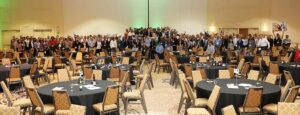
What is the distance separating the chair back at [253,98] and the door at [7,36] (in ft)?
67.0

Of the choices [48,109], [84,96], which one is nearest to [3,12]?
[48,109]

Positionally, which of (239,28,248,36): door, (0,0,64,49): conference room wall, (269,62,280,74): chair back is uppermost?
(0,0,64,49): conference room wall

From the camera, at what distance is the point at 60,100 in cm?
696

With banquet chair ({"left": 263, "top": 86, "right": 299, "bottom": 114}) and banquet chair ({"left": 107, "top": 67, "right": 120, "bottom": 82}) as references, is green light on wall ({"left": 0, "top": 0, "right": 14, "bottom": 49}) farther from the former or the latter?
banquet chair ({"left": 263, "top": 86, "right": 299, "bottom": 114})

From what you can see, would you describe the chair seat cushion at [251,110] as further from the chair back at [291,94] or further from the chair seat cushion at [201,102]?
the chair seat cushion at [201,102]

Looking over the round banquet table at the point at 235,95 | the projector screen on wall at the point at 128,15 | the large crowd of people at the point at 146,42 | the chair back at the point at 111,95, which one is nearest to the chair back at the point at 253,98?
the round banquet table at the point at 235,95

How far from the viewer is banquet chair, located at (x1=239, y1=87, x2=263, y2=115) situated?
22.8ft

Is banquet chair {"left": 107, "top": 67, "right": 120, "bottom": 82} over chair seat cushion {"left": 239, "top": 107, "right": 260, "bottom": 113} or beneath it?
over

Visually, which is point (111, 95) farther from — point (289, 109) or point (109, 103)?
point (289, 109)

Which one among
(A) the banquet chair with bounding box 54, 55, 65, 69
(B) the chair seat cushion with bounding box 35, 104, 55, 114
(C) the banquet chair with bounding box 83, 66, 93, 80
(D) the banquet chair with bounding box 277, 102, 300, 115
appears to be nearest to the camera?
(D) the banquet chair with bounding box 277, 102, 300, 115

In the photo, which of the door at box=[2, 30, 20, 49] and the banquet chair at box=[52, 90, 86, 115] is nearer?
the banquet chair at box=[52, 90, 86, 115]

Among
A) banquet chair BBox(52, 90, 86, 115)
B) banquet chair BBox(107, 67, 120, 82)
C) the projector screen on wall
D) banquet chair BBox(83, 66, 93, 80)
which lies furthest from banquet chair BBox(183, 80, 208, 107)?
the projector screen on wall

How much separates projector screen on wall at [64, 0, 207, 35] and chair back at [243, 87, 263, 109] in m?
19.8

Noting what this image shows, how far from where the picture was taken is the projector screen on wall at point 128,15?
2522cm
